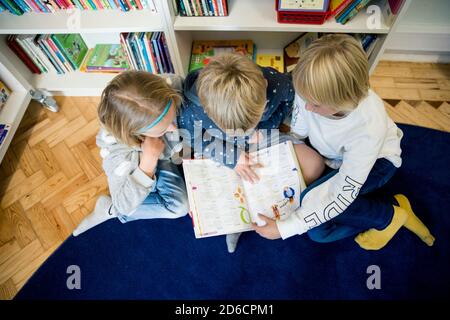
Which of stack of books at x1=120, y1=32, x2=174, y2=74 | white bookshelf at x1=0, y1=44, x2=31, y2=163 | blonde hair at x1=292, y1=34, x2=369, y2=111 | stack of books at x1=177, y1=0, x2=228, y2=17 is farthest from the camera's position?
white bookshelf at x1=0, y1=44, x2=31, y2=163

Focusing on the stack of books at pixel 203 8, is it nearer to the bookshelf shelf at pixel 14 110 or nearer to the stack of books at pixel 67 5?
the stack of books at pixel 67 5

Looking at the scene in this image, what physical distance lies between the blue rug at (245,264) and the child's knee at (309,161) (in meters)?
0.26

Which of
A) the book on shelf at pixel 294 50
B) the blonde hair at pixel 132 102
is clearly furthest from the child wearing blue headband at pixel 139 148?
the book on shelf at pixel 294 50

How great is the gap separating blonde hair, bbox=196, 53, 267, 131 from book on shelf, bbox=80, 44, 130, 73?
0.78 m

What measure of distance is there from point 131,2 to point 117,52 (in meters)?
0.36

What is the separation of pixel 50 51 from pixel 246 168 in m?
0.95

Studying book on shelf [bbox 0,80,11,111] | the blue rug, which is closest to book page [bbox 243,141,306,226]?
the blue rug

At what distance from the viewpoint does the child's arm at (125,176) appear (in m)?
0.93

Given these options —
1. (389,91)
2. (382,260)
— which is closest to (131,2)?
(389,91)

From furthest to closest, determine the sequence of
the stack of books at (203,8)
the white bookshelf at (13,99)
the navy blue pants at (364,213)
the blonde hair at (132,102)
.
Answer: the white bookshelf at (13,99) < the stack of books at (203,8) < the navy blue pants at (364,213) < the blonde hair at (132,102)

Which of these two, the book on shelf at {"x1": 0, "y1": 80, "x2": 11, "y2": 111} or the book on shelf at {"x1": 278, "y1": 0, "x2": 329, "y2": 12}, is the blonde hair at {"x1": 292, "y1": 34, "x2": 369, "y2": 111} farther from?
the book on shelf at {"x1": 0, "y1": 80, "x2": 11, "y2": 111}

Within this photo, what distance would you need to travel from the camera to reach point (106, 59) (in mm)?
1395

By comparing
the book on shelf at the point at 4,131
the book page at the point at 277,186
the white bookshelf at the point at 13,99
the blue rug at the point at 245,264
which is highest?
the white bookshelf at the point at 13,99

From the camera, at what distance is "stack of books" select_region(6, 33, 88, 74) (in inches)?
49.3
